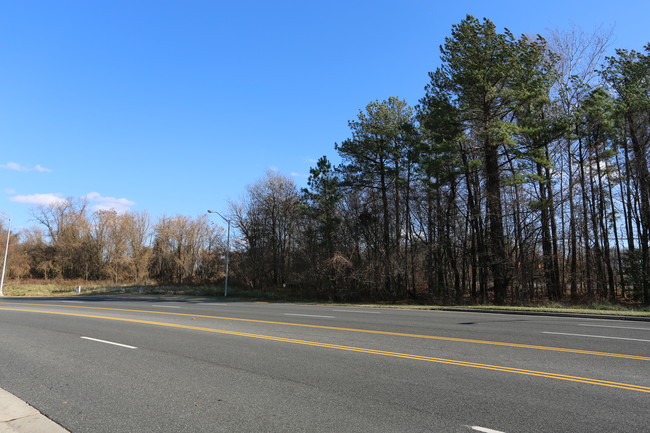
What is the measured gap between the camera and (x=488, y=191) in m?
27.0

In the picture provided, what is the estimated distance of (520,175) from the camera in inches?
992

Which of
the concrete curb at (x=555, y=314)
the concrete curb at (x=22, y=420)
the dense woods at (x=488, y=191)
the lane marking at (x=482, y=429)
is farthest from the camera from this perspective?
the dense woods at (x=488, y=191)

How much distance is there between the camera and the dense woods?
25.0 metres

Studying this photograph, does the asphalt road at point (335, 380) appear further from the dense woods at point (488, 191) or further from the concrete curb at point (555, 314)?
the dense woods at point (488, 191)

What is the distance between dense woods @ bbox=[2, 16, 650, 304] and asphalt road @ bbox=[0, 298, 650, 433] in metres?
17.0

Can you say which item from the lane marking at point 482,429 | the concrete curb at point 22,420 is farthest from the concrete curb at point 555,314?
the concrete curb at point 22,420

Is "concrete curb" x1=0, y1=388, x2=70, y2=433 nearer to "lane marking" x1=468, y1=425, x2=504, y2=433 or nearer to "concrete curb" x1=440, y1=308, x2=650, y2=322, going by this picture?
"lane marking" x1=468, y1=425, x2=504, y2=433

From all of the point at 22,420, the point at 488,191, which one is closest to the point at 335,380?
the point at 22,420

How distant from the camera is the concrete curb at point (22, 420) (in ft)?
14.7

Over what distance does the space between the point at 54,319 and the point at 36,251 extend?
230 feet

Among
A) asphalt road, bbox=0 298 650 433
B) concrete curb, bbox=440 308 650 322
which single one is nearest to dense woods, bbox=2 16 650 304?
concrete curb, bbox=440 308 650 322

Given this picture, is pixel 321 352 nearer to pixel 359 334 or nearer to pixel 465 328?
pixel 359 334

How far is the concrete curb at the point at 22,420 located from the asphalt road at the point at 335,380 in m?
0.13

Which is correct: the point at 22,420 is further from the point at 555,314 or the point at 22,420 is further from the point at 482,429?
the point at 555,314
